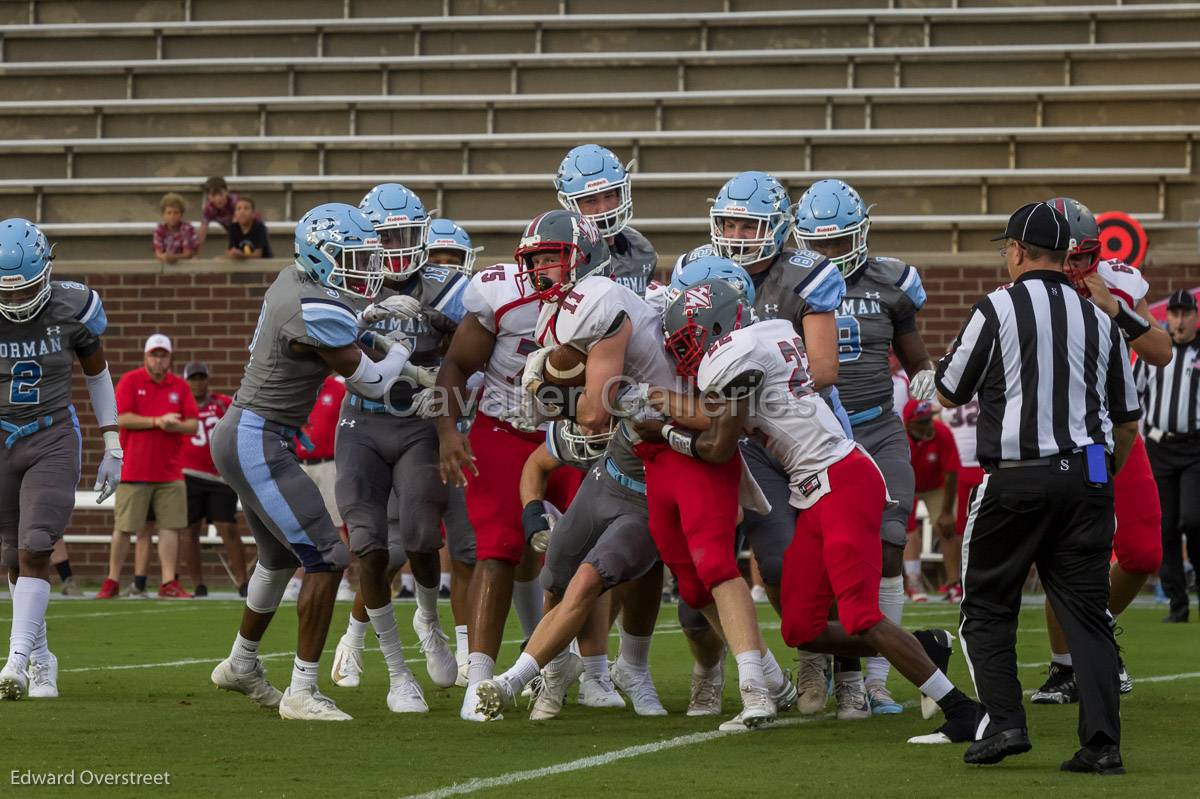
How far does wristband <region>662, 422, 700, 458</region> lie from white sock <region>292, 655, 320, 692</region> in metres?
1.56

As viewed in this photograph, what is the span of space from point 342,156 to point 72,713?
11130 mm

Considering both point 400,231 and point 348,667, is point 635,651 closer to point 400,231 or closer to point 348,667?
point 348,667

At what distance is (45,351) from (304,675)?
1897mm

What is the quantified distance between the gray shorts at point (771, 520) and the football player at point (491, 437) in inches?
33.1

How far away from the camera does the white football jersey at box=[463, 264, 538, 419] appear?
6309 mm

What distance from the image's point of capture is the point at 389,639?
6520mm

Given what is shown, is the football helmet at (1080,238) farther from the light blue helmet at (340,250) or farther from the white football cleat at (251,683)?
the white football cleat at (251,683)

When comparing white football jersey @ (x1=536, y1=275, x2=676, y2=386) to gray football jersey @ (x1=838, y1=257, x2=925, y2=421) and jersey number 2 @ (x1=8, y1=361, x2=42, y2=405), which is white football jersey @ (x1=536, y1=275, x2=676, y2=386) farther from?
jersey number 2 @ (x1=8, y1=361, x2=42, y2=405)

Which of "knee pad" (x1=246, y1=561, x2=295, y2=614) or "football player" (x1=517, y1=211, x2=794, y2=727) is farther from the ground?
"football player" (x1=517, y1=211, x2=794, y2=727)

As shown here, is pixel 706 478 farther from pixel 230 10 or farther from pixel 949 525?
pixel 230 10

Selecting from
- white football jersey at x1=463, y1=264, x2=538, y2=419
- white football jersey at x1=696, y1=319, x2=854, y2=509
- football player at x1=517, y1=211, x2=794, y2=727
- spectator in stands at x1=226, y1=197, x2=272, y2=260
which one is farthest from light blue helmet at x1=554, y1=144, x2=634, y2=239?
spectator in stands at x1=226, y1=197, x2=272, y2=260

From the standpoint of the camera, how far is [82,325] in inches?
278

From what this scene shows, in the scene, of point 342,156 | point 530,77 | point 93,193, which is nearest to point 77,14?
point 93,193

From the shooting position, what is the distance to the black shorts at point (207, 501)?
1343cm
